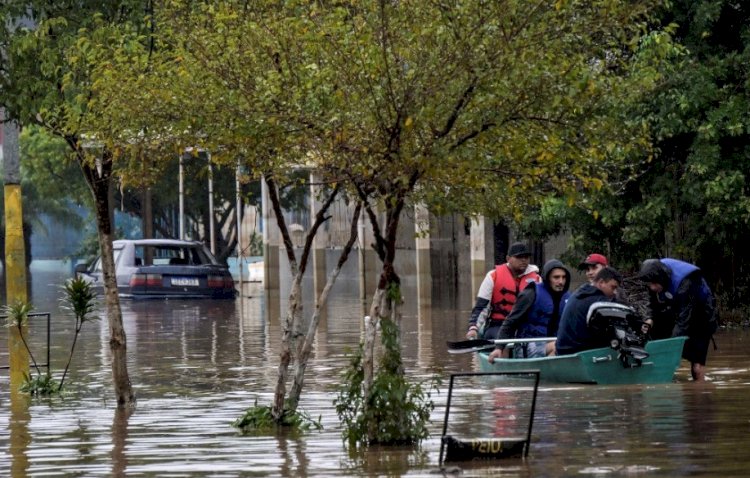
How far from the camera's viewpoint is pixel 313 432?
14.7 metres

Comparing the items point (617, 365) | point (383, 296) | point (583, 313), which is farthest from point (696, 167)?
point (383, 296)

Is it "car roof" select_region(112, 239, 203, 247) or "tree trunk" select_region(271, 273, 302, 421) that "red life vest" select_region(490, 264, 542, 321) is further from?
"car roof" select_region(112, 239, 203, 247)

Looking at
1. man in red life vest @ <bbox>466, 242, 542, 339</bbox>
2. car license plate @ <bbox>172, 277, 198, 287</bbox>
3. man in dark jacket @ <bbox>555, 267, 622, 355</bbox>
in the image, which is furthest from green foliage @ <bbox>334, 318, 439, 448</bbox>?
car license plate @ <bbox>172, 277, 198, 287</bbox>

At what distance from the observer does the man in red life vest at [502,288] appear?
67.1 ft

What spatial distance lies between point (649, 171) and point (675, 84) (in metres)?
2.23

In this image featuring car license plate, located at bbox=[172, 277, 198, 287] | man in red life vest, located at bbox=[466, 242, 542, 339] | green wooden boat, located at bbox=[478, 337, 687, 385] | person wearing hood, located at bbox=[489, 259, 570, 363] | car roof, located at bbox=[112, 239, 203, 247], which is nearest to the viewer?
green wooden boat, located at bbox=[478, 337, 687, 385]

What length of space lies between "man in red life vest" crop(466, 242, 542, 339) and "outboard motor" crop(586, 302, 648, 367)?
2.02 meters

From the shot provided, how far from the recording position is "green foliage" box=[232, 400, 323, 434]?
1486 cm

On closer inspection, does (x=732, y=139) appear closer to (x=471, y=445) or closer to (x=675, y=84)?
(x=675, y=84)

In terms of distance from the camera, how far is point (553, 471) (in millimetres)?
12070

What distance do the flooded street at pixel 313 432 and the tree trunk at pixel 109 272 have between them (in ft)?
0.99

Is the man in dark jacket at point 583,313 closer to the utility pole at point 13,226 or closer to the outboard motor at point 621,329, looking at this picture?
the outboard motor at point 621,329

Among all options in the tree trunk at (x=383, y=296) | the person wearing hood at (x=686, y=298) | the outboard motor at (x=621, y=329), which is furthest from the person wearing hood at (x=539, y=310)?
the tree trunk at (x=383, y=296)

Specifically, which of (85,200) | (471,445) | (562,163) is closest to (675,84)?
(562,163)
